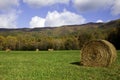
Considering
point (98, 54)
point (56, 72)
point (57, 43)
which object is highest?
point (57, 43)

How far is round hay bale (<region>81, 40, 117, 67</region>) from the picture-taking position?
827 inches

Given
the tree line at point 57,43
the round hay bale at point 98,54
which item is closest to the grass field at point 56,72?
the round hay bale at point 98,54

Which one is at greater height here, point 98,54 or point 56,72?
point 98,54

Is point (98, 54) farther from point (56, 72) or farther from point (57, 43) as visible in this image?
point (57, 43)

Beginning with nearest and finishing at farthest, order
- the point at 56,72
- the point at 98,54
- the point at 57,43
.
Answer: the point at 56,72 < the point at 98,54 < the point at 57,43

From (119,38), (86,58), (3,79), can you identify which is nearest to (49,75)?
(3,79)

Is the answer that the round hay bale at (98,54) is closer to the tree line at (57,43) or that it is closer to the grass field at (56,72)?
the grass field at (56,72)

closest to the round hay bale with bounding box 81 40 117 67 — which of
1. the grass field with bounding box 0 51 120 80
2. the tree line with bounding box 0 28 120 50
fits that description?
the grass field with bounding box 0 51 120 80

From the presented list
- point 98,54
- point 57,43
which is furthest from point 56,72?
point 57,43

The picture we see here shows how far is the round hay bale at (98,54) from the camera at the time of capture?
21.0 metres

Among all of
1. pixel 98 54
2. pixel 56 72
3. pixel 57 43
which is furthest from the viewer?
pixel 57 43

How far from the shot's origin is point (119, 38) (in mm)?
91375

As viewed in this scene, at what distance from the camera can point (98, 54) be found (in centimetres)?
2184

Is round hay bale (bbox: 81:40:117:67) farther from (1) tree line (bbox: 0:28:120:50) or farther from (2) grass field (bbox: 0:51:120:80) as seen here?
(1) tree line (bbox: 0:28:120:50)
